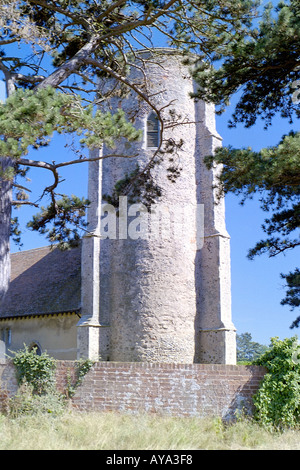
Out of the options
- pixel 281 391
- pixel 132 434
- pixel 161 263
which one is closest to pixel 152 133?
pixel 161 263

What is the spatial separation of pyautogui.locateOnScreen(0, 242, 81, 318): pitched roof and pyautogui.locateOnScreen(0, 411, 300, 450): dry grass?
35.9ft

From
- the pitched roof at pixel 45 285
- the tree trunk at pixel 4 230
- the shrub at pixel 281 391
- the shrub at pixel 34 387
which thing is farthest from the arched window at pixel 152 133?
the shrub at pixel 281 391

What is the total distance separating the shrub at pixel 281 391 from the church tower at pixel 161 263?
901 cm

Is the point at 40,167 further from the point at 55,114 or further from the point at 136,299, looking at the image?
the point at 136,299

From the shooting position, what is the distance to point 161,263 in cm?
1989

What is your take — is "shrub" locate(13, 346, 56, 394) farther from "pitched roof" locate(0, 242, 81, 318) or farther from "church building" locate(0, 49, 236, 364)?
"pitched roof" locate(0, 242, 81, 318)

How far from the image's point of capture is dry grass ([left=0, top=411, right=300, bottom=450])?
7926 millimetres

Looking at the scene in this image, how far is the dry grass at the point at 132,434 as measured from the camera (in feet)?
26.0

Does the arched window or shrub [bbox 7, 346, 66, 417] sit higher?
the arched window

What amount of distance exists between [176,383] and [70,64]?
26.0 feet

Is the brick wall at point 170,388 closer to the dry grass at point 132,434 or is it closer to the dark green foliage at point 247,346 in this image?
the dry grass at point 132,434

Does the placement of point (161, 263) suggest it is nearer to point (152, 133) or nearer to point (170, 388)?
point (152, 133)

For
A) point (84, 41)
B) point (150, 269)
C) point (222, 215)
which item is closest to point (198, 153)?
point (222, 215)

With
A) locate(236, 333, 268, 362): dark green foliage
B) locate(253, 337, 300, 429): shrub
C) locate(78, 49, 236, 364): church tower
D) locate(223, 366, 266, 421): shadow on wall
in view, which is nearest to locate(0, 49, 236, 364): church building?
locate(78, 49, 236, 364): church tower
